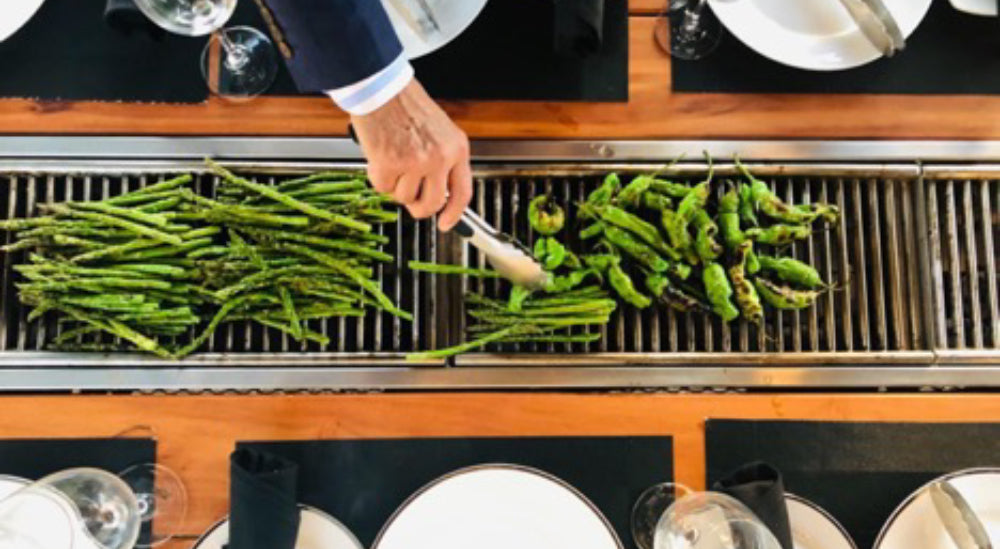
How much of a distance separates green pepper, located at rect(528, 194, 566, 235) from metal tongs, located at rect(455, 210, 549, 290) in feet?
0.42

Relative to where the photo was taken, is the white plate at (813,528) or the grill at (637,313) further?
the grill at (637,313)

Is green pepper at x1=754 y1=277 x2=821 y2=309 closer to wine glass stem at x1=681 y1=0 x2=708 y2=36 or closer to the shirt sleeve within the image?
wine glass stem at x1=681 y1=0 x2=708 y2=36

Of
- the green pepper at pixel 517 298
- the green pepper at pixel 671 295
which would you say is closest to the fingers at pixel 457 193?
the green pepper at pixel 517 298

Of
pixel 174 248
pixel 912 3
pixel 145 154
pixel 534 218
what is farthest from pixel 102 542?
pixel 912 3

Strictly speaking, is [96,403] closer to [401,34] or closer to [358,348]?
[358,348]

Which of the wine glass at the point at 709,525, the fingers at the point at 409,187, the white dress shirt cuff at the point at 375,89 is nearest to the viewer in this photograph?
the white dress shirt cuff at the point at 375,89

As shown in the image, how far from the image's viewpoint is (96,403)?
2.11 meters

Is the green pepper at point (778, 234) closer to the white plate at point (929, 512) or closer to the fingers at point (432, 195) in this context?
the white plate at point (929, 512)

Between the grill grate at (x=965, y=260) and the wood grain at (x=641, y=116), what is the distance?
6.1 inches

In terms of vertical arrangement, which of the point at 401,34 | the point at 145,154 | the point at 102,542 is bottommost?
the point at 102,542

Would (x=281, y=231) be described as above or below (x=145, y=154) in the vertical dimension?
below

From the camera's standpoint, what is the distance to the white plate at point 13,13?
216 centimetres

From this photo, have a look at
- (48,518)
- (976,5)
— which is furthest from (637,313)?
(48,518)

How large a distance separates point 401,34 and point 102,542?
1390 millimetres
